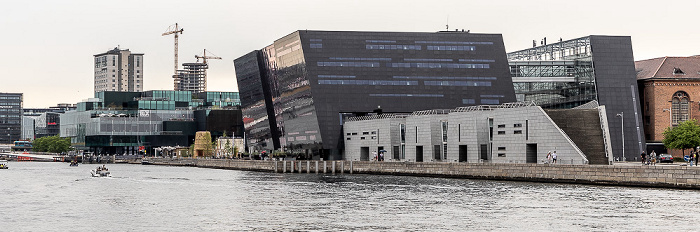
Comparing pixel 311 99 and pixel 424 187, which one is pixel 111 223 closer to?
pixel 424 187

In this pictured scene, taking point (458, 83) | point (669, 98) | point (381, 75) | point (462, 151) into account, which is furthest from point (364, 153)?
point (669, 98)

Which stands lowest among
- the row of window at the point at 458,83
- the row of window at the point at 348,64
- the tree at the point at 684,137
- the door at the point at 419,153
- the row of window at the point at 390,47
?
the door at the point at 419,153

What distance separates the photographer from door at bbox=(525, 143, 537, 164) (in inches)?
4820

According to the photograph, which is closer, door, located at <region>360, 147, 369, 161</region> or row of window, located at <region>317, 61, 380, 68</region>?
door, located at <region>360, 147, 369, 161</region>

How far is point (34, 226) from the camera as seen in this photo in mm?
62500

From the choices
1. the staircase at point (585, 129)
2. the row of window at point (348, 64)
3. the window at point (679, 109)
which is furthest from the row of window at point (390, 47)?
the staircase at point (585, 129)

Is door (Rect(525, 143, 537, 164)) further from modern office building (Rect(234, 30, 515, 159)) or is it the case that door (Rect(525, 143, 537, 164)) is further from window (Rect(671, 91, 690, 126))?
modern office building (Rect(234, 30, 515, 159))

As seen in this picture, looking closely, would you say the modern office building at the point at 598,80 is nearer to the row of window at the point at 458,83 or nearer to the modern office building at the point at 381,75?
the row of window at the point at 458,83

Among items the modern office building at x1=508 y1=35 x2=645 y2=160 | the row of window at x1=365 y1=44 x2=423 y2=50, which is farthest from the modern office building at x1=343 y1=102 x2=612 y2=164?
the modern office building at x1=508 y1=35 x2=645 y2=160

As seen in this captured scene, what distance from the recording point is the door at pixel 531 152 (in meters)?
122

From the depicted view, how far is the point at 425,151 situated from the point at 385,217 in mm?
80380

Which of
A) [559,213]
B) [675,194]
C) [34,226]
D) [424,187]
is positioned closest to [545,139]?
[424,187]

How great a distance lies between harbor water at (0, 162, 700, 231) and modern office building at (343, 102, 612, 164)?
59.2ft

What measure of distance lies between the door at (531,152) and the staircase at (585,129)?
4.60 meters
